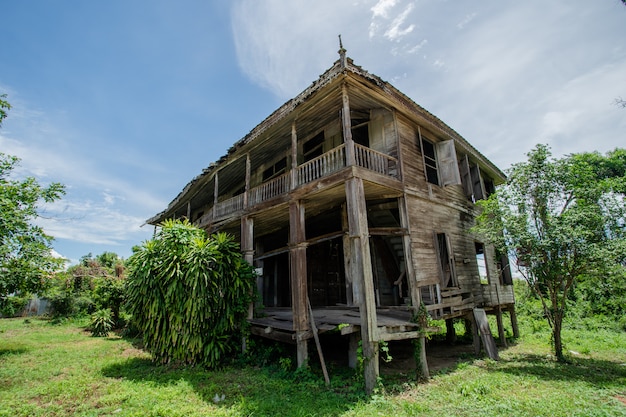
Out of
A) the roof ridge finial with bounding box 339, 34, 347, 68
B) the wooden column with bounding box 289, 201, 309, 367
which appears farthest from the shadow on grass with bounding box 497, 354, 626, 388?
the roof ridge finial with bounding box 339, 34, 347, 68

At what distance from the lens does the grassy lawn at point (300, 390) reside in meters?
6.04

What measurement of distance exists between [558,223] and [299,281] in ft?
25.6

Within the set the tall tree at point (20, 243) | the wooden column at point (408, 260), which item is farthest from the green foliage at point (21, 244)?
the wooden column at point (408, 260)

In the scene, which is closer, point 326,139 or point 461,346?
point 326,139

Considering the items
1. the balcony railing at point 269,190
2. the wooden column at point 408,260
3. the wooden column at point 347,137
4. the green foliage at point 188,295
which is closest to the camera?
the wooden column at point 347,137

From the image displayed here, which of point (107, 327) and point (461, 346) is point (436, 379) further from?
point (107, 327)

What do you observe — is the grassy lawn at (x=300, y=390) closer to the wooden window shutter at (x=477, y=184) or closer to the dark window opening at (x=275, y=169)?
the wooden window shutter at (x=477, y=184)

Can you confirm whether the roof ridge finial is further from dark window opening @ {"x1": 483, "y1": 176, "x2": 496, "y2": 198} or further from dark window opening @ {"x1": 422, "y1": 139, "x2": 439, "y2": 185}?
dark window opening @ {"x1": 483, "y1": 176, "x2": 496, "y2": 198}

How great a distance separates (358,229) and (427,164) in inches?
215

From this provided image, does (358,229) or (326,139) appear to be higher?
(326,139)

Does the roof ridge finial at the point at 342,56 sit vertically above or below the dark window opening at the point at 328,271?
above

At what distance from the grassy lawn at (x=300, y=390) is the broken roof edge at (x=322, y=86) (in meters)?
7.67

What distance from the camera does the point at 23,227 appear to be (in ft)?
38.6

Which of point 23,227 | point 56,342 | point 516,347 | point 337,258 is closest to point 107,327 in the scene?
point 56,342
